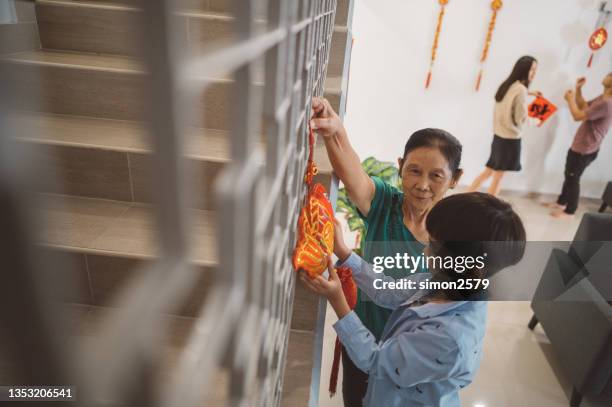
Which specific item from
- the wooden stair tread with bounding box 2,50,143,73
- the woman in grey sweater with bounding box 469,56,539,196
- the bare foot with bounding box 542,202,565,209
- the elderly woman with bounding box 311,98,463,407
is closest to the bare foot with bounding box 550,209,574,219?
the bare foot with bounding box 542,202,565,209

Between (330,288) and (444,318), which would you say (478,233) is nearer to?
(444,318)

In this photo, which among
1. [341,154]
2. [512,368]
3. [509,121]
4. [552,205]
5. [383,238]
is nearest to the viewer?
[341,154]

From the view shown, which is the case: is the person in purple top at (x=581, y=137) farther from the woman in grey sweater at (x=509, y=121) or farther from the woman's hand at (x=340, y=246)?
the woman's hand at (x=340, y=246)

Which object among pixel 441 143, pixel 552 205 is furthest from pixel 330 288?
pixel 552 205

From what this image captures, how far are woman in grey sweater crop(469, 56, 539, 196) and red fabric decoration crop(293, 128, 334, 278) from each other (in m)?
2.96

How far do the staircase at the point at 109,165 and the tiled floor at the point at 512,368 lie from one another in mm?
1225

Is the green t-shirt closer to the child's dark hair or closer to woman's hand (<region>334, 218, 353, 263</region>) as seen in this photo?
woman's hand (<region>334, 218, 353, 263</region>)

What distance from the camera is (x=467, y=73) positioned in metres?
3.73

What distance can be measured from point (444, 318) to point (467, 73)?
141 inches

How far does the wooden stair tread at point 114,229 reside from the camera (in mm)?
788

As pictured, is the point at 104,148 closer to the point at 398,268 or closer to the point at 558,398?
the point at 398,268

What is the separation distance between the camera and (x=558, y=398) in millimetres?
1869

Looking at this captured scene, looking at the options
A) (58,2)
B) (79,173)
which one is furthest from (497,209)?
(58,2)

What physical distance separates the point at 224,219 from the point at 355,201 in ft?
3.12
